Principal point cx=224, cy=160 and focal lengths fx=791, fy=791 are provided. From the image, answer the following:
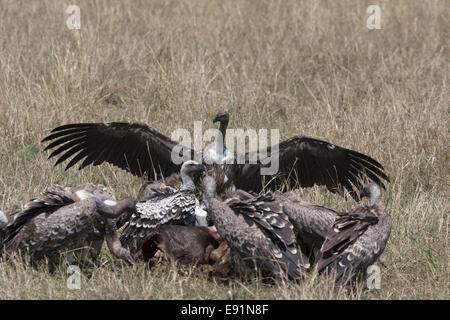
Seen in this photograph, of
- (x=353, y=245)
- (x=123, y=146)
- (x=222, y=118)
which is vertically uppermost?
(x=222, y=118)

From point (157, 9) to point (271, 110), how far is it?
340cm

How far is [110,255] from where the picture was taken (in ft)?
19.4

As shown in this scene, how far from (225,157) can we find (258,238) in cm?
208

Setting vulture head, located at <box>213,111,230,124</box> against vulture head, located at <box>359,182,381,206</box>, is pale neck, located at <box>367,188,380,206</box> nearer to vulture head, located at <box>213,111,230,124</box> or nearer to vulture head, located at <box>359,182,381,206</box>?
vulture head, located at <box>359,182,381,206</box>

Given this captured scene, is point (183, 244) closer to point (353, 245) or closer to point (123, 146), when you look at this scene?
point (353, 245)

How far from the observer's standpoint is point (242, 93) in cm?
905

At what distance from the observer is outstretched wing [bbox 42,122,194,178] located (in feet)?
23.1

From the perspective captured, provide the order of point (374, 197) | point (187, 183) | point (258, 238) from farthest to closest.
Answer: point (187, 183)
point (374, 197)
point (258, 238)

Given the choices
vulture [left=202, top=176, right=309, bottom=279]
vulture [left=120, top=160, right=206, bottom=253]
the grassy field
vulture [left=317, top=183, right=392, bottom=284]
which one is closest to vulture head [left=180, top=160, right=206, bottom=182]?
vulture [left=120, top=160, right=206, bottom=253]

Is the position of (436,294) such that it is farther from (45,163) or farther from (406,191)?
(45,163)

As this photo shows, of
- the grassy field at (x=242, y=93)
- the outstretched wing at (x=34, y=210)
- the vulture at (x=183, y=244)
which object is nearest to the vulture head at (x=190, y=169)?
the grassy field at (x=242, y=93)

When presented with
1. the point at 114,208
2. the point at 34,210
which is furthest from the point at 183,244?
the point at 34,210

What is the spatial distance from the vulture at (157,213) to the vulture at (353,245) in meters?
1.34
